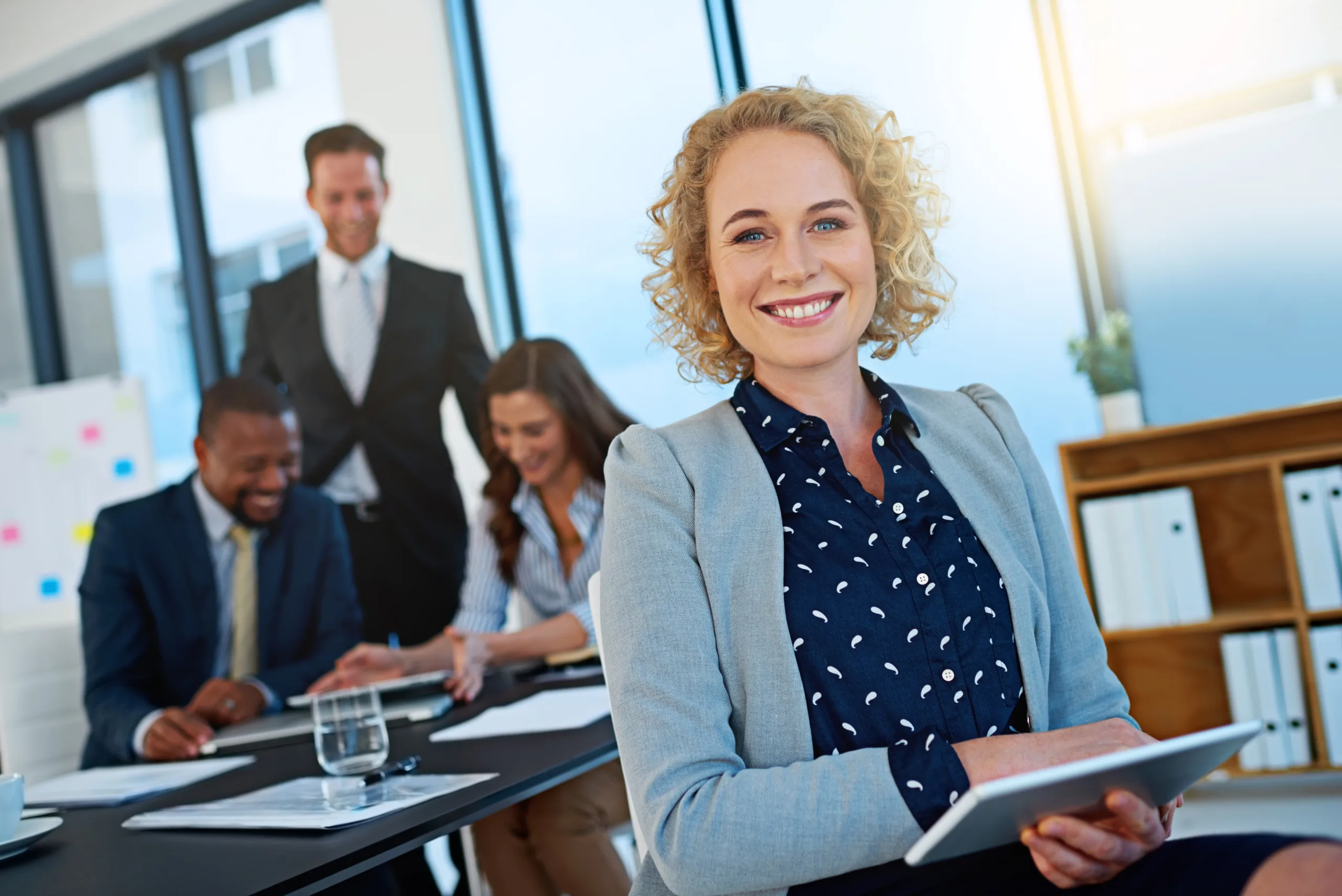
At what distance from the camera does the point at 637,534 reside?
1169mm

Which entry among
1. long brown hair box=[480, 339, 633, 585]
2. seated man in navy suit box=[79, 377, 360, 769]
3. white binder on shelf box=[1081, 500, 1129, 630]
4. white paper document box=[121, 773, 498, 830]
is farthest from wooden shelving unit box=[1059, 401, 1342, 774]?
white paper document box=[121, 773, 498, 830]


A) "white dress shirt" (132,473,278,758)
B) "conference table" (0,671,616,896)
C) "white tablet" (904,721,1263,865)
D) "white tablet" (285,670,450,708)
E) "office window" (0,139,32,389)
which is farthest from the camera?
"office window" (0,139,32,389)

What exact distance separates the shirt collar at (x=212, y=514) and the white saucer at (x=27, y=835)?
6.70 ft

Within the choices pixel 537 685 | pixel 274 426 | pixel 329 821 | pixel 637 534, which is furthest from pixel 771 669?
pixel 274 426

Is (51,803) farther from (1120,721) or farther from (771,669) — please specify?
(1120,721)

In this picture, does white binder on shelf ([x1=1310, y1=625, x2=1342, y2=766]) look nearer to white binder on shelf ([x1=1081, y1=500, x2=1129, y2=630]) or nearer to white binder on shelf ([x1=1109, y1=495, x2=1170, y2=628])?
white binder on shelf ([x1=1109, y1=495, x2=1170, y2=628])

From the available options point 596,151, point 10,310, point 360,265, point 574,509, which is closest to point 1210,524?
point 574,509

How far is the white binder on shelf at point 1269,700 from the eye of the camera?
120 inches

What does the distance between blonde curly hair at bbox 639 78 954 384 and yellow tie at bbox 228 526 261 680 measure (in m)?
2.36

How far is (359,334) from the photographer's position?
4258 millimetres

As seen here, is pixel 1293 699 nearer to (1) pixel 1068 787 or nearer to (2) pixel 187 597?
(1) pixel 1068 787

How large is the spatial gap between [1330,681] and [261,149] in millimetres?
4570

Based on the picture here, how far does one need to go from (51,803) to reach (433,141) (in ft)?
10.4

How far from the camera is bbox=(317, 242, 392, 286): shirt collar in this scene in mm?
4242
